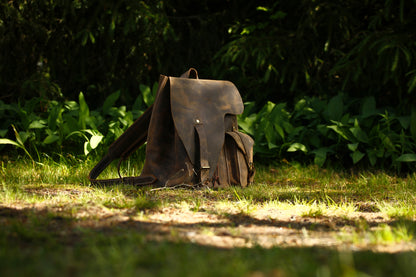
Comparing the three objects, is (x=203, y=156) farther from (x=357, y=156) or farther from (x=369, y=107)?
(x=369, y=107)

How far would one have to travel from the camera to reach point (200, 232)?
1.91 metres

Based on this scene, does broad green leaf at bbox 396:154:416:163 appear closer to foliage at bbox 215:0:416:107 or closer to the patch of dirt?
foliage at bbox 215:0:416:107

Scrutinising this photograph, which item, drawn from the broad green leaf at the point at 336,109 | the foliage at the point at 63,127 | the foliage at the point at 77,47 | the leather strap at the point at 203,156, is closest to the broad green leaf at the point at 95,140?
the foliage at the point at 63,127

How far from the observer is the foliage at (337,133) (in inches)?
173

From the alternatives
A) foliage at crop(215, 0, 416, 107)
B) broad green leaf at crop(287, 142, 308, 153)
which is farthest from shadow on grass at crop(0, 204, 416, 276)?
foliage at crop(215, 0, 416, 107)

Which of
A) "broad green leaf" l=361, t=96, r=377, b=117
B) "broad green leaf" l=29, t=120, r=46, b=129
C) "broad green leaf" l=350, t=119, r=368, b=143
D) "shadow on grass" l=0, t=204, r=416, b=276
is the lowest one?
"broad green leaf" l=350, t=119, r=368, b=143

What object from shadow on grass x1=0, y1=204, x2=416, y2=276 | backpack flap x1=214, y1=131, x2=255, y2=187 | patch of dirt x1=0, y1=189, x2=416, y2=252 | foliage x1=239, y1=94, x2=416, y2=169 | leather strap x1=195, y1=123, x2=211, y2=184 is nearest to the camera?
shadow on grass x1=0, y1=204, x2=416, y2=276

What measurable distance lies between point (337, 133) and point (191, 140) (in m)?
2.11

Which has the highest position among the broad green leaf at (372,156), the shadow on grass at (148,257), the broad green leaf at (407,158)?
the shadow on grass at (148,257)

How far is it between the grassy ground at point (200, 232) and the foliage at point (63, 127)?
3.78 ft

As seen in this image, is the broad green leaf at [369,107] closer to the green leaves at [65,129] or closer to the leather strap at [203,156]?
the leather strap at [203,156]

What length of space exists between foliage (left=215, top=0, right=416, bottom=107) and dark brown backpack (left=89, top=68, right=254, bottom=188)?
74.5 inches

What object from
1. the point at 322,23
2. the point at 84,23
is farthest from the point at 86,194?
the point at 322,23

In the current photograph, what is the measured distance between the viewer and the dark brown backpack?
3221 millimetres
